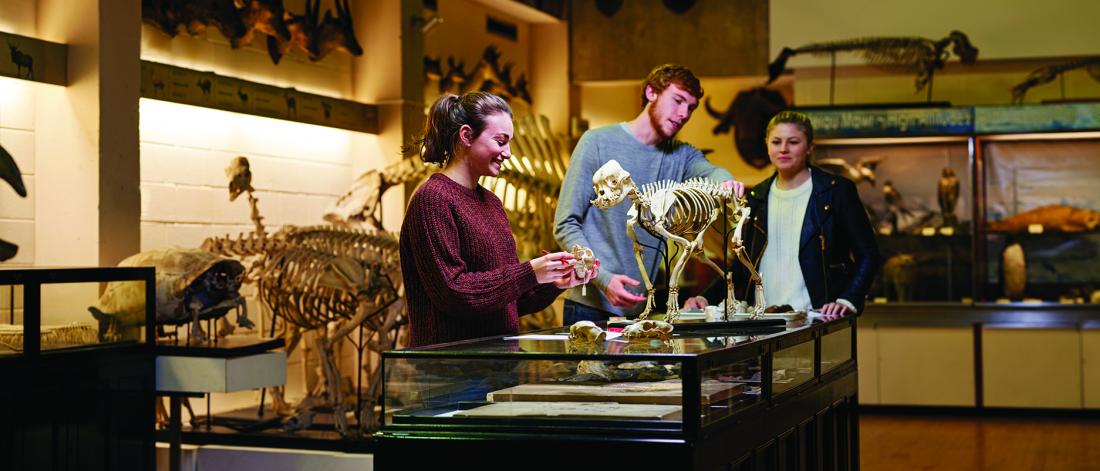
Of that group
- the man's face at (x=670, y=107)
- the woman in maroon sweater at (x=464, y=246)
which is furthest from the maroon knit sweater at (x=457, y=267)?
the man's face at (x=670, y=107)

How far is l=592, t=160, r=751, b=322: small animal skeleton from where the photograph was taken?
3.01 meters

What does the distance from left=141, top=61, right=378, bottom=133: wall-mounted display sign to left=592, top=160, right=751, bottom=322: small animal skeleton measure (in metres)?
3.69

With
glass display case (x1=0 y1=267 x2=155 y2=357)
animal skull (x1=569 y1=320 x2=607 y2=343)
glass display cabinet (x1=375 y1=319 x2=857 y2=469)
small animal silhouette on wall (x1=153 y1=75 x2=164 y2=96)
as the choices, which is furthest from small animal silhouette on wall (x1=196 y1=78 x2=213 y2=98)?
animal skull (x1=569 y1=320 x2=607 y2=343)

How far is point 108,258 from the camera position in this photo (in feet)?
18.2

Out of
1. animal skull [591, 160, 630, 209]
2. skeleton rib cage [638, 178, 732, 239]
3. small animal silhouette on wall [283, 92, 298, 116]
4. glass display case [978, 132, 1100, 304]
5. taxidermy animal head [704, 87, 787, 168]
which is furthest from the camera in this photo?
taxidermy animal head [704, 87, 787, 168]

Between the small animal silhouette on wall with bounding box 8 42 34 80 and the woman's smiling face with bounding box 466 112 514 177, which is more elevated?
the small animal silhouette on wall with bounding box 8 42 34 80

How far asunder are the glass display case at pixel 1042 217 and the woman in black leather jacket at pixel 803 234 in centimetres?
448

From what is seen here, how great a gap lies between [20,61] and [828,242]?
11.4 feet

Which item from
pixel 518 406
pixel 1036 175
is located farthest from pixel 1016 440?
pixel 518 406

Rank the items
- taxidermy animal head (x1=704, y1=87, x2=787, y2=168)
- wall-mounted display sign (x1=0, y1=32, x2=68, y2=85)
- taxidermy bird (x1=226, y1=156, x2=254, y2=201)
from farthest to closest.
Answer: taxidermy animal head (x1=704, y1=87, x2=787, y2=168)
taxidermy bird (x1=226, y1=156, x2=254, y2=201)
wall-mounted display sign (x1=0, y1=32, x2=68, y2=85)

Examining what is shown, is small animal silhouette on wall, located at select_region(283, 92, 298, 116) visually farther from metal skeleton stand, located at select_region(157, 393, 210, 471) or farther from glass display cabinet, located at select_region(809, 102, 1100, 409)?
glass display cabinet, located at select_region(809, 102, 1100, 409)

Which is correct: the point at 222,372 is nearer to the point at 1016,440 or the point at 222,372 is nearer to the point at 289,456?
the point at 289,456

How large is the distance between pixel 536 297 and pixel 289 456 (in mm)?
3079

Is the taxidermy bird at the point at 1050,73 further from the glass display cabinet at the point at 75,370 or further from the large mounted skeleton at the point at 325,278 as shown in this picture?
the glass display cabinet at the point at 75,370
